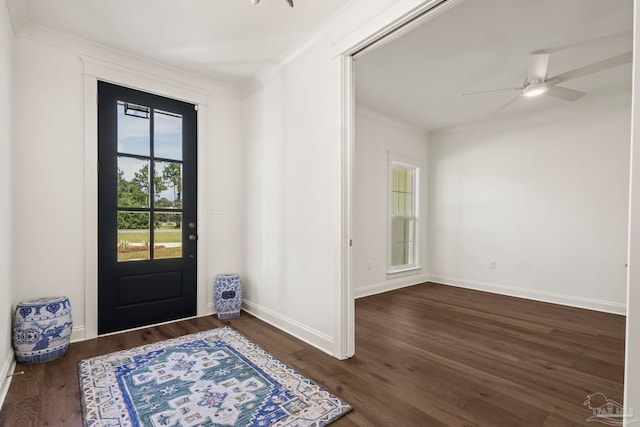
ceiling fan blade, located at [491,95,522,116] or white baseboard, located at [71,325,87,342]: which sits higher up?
ceiling fan blade, located at [491,95,522,116]

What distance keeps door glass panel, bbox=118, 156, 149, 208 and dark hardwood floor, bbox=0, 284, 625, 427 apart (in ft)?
4.24

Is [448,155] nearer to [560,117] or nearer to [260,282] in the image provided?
[560,117]

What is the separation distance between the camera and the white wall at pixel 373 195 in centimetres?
448

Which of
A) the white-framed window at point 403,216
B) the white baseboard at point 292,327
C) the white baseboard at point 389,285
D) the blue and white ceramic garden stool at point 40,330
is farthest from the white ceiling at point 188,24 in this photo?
the white baseboard at point 389,285

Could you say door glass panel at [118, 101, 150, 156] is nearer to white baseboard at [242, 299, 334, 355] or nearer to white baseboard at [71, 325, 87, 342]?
white baseboard at [71, 325, 87, 342]

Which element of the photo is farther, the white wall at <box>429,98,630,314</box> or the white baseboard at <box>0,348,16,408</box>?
the white wall at <box>429,98,630,314</box>

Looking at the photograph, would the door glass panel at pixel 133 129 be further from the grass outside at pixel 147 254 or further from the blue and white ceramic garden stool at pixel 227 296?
the blue and white ceramic garden stool at pixel 227 296

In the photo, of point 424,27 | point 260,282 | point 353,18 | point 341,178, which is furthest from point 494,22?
point 260,282

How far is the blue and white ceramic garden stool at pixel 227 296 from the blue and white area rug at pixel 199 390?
0.77 metres

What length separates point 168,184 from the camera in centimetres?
330

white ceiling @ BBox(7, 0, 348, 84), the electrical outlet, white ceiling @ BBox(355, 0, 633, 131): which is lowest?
the electrical outlet

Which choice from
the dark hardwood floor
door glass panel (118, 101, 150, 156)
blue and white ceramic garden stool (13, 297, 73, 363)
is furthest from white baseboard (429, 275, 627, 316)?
blue and white ceramic garden stool (13, 297, 73, 363)

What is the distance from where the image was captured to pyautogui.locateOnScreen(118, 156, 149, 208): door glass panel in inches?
119

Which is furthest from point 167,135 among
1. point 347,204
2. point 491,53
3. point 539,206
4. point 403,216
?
point 539,206
